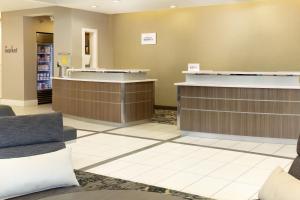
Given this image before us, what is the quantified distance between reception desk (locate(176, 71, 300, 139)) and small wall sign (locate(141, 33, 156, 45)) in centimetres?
438

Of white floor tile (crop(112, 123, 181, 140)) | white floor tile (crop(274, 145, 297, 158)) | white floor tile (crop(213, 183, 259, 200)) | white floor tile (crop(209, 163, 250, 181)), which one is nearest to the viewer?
white floor tile (crop(213, 183, 259, 200))

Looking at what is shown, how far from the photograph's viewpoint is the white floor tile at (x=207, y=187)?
4.12 metres

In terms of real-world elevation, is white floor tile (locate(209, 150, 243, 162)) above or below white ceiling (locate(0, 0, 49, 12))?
below

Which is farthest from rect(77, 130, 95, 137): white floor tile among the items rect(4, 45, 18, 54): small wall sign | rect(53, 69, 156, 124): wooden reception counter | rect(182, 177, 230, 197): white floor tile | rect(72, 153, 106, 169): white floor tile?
rect(4, 45, 18, 54): small wall sign

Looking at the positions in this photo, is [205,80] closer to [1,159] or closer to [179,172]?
[179,172]

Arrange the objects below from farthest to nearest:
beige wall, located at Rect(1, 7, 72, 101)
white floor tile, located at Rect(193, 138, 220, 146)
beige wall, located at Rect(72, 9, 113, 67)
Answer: beige wall, located at Rect(1, 7, 72, 101), beige wall, located at Rect(72, 9, 113, 67), white floor tile, located at Rect(193, 138, 220, 146)


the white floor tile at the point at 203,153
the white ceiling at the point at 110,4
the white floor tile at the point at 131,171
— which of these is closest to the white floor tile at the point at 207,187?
the white floor tile at the point at 131,171

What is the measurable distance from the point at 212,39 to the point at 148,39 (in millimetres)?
2169

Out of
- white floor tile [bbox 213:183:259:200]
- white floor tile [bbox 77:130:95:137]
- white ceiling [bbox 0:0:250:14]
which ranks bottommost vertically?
white floor tile [bbox 213:183:259:200]

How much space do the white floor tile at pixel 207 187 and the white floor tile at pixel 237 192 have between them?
3.0 inches

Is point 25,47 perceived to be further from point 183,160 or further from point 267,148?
point 267,148

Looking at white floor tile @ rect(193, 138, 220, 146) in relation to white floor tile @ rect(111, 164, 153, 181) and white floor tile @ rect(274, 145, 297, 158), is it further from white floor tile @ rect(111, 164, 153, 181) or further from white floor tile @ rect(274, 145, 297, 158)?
white floor tile @ rect(111, 164, 153, 181)

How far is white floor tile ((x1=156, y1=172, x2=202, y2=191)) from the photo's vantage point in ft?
14.2

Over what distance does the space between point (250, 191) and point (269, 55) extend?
20.0ft
